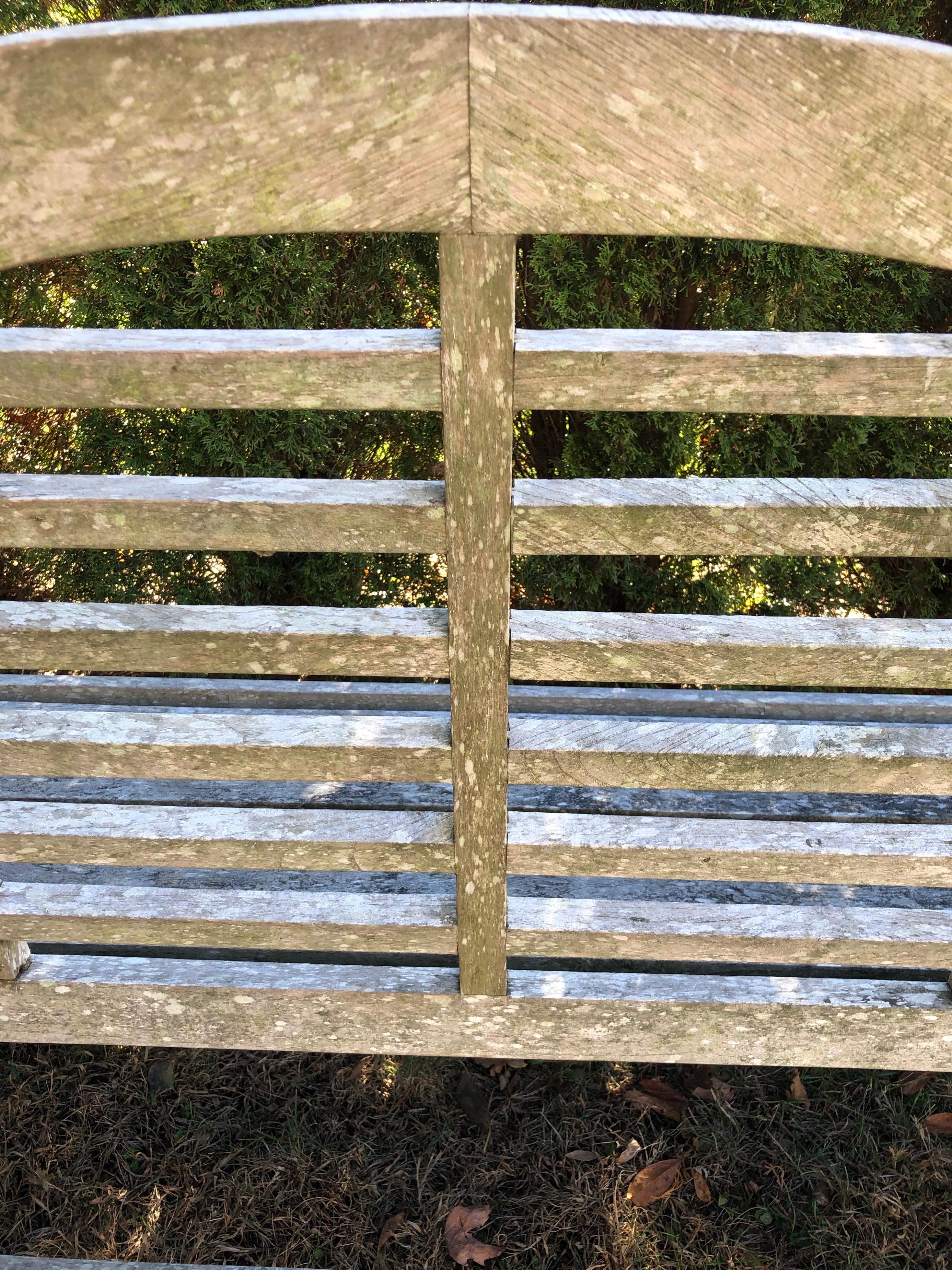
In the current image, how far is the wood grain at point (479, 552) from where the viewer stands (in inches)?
41.4

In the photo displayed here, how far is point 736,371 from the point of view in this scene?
111cm

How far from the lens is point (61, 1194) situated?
7.22 feet

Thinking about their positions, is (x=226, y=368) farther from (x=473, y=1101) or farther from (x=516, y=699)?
(x=473, y=1101)

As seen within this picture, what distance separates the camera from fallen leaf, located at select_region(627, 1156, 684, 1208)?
213cm

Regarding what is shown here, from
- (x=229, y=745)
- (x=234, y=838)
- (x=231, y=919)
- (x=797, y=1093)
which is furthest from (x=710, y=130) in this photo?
(x=797, y=1093)

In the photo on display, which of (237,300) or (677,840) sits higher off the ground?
(237,300)

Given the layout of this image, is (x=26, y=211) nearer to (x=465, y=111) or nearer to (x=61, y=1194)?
(x=465, y=111)

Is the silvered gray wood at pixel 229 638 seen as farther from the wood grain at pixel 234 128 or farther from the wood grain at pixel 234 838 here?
the wood grain at pixel 234 128

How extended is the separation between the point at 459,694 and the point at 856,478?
0.61 meters

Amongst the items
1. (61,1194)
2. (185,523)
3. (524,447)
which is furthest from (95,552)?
(185,523)

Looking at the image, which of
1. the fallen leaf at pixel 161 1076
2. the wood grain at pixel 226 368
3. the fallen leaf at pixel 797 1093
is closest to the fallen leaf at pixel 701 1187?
the fallen leaf at pixel 797 1093

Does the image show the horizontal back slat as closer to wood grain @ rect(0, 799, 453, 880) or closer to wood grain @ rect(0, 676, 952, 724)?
wood grain @ rect(0, 799, 453, 880)

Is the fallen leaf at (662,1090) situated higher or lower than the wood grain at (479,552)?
lower

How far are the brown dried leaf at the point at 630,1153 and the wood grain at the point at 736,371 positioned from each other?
1.82m
